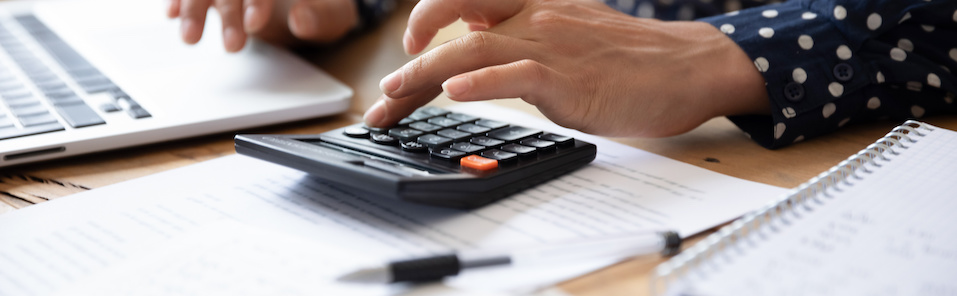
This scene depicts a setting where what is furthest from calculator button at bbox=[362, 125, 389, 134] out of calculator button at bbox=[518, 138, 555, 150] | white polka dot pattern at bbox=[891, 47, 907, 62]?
white polka dot pattern at bbox=[891, 47, 907, 62]

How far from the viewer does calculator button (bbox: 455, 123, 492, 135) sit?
0.53m

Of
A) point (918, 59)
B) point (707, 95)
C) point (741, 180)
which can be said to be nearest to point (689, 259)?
point (741, 180)

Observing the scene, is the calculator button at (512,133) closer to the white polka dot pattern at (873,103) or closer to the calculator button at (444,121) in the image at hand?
the calculator button at (444,121)

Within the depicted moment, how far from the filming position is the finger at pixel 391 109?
558mm

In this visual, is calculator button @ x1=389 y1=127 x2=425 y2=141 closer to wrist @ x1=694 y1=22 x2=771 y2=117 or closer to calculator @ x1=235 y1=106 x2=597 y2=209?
calculator @ x1=235 y1=106 x2=597 y2=209

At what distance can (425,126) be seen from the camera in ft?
1.80

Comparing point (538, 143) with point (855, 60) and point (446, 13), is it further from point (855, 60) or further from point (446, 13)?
point (855, 60)

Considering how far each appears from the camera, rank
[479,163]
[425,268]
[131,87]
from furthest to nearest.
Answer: [131,87], [479,163], [425,268]

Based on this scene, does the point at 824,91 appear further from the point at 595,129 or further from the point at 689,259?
the point at 689,259

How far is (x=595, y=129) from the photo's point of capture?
570 mm

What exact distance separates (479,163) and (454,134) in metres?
0.07

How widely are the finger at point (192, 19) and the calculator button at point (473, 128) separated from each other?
370mm

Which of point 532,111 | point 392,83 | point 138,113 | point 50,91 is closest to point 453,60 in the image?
point 392,83

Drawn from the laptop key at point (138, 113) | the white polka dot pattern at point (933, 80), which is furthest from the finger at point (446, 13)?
the white polka dot pattern at point (933, 80)
